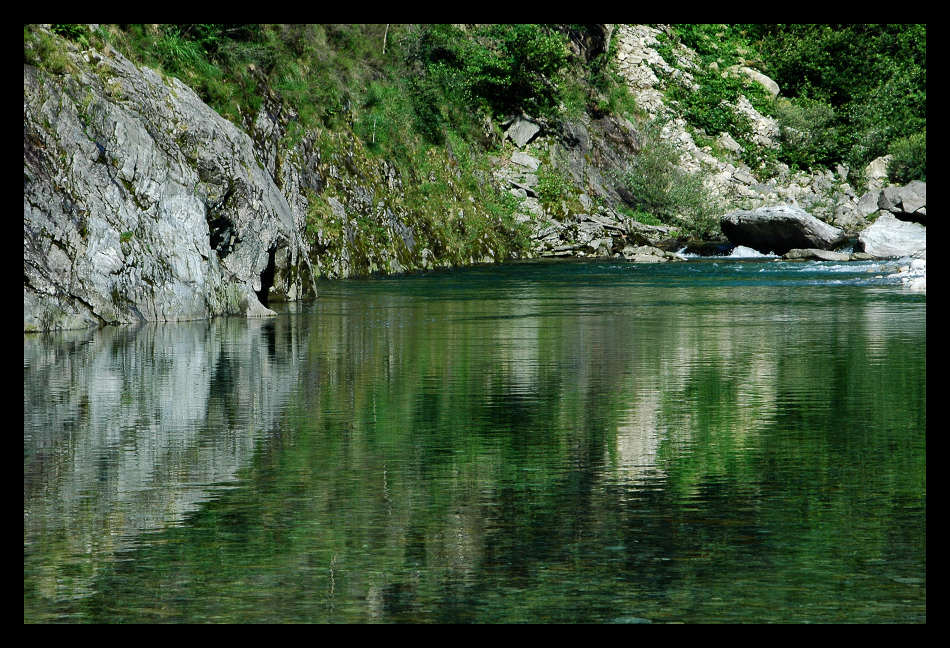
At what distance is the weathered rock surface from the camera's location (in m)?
22.9

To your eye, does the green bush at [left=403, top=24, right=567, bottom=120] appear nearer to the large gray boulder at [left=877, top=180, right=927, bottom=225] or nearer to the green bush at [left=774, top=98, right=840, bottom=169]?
the green bush at [left=774, top=98, right=840, bottom=169]

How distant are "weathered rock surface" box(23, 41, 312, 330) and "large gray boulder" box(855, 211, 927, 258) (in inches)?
1280

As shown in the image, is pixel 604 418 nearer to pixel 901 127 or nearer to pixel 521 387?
pixel 521 387

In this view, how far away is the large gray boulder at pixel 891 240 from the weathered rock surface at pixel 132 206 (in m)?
32.5

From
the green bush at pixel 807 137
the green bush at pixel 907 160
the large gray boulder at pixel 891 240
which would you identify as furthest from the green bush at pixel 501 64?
the green bush at pixel 907 160

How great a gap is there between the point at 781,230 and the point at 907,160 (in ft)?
92.0

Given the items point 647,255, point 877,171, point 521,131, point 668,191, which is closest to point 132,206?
point 647,255

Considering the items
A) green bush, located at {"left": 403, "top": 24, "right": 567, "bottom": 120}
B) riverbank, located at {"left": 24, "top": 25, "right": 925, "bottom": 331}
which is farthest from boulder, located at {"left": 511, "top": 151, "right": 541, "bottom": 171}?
green bush, located at {"left": 403, "top": 24, "right": 567, "bottom": 120}

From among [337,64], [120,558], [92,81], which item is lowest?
[120,558]

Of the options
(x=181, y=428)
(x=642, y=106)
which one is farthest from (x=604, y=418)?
(x=642, y=106)

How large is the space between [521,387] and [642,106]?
69.2 meters

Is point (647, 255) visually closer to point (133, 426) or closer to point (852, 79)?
point (852, 79)

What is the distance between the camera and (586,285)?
3778 centimetres

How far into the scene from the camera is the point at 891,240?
53.5m
